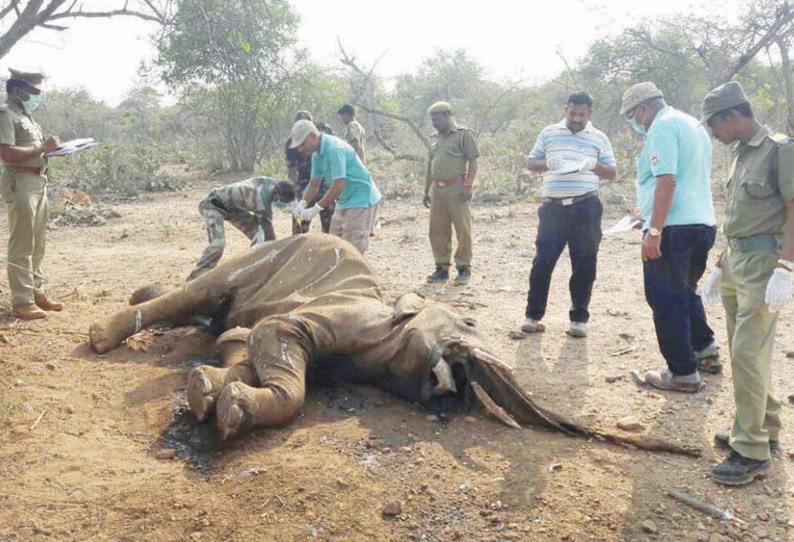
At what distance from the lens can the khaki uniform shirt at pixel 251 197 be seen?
21.1ft

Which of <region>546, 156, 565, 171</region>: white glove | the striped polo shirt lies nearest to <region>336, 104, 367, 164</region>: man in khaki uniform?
the striped polo shirt

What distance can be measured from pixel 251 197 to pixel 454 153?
2.09 m

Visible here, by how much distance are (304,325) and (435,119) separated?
12.8ft

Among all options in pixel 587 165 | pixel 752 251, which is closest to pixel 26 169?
pixel 587 165

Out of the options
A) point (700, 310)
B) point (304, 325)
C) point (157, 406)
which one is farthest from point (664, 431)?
point (157, 406)

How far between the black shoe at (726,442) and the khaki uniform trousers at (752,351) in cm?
24

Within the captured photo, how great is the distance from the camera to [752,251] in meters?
3.49

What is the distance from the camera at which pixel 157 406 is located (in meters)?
4.11

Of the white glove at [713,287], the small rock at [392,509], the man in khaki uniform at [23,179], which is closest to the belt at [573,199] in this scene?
the white glove at [713,287]

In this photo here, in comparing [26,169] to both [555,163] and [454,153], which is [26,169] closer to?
[454,153]

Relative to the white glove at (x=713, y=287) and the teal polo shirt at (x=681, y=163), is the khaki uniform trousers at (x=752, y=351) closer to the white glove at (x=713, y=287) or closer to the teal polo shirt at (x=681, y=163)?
the white glove at (x=713, y=287)

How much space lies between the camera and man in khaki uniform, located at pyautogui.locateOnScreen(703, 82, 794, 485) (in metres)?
3.39

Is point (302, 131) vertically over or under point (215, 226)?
over

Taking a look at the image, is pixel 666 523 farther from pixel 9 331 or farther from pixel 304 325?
pixel 9 331
